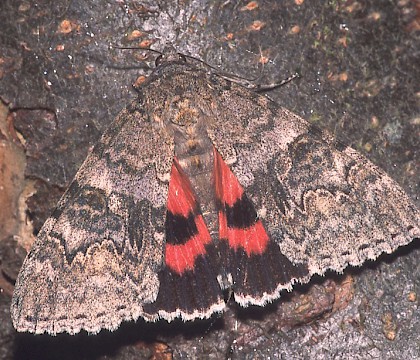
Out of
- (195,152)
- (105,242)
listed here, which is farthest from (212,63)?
(105,242)

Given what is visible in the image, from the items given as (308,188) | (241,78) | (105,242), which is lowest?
(105,242)

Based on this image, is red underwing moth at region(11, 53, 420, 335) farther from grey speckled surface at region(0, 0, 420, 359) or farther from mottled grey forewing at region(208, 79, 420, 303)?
grey speckled surface at region(0, 0, 420, 359)

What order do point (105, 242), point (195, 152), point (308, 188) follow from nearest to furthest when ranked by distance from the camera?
point (105, 242)
point (308, 188)
point (195, 152)

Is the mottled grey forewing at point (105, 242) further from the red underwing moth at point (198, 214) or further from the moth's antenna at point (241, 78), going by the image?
the moth's antenna at point (241, 78)

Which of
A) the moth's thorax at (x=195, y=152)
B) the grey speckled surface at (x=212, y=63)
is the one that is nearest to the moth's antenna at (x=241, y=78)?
the grey speckled surface at (x=212, y=63)

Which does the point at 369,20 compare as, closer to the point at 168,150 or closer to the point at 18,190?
the point at 168,150

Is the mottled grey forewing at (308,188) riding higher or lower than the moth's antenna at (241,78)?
lower

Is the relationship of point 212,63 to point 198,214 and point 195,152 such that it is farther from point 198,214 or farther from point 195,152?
point 198,214

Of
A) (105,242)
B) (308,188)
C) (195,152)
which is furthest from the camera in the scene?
(195,152)
